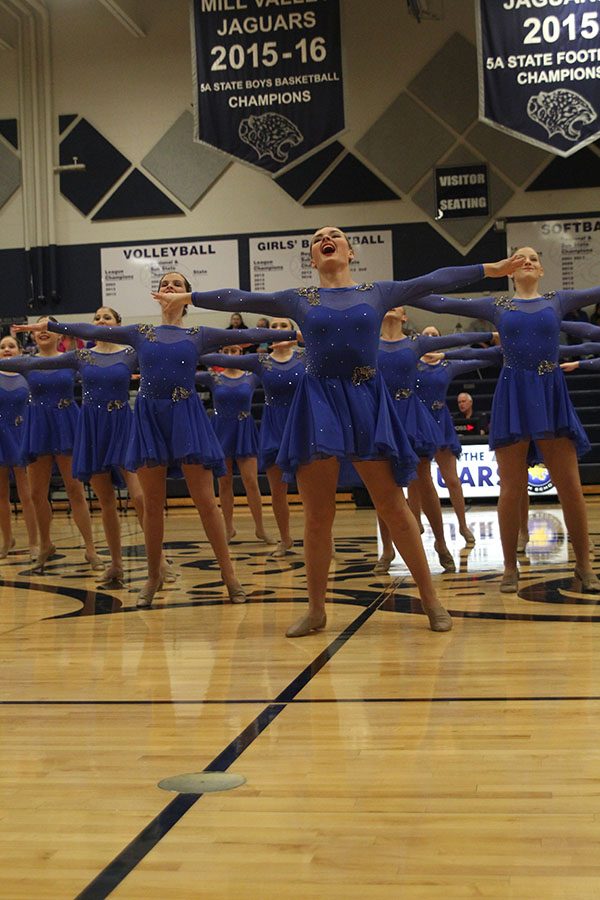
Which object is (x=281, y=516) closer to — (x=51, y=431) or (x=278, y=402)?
(x=278, y=402)

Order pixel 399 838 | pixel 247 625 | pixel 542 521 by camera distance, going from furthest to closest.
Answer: pixel 542 521 → pixel 247 625 → pixel 399 838

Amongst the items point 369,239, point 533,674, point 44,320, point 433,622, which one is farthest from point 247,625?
point 369,239

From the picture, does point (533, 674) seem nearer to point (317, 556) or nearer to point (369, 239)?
point (317, 556)

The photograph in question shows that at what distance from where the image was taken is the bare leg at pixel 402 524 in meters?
3.91

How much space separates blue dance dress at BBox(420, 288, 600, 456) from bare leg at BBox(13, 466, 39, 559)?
353 centimetres

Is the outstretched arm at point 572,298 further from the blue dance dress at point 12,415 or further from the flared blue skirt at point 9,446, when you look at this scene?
the flared blue skirt at point 9,446

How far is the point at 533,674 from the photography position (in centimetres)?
313

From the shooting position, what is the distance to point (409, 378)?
5676mm

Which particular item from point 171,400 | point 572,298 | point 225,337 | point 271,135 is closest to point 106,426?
point 171,400

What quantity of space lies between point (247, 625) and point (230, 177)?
12.3 metres

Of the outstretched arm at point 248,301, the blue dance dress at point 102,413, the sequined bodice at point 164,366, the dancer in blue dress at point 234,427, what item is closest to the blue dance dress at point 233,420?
the dancer in blue dress at point 234,427

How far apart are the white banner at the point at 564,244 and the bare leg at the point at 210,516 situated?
1092 cm

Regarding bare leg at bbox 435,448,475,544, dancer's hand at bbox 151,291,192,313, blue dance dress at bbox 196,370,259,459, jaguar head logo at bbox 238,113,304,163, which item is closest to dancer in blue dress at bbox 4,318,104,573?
blue dance dress at bbox 196,370,259,459

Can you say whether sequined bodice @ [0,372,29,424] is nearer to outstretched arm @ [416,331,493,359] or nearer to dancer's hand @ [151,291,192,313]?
outstretched arm @ [416,331,493,359]
